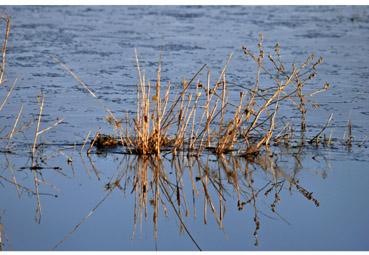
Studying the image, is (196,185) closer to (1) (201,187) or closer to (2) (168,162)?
(1) (201,187)

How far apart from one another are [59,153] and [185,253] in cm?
191

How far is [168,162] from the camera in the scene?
5559 millimetres

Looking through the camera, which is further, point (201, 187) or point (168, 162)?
point (168, 162)

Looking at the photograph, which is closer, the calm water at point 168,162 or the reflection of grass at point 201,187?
the calm water at point 168,162

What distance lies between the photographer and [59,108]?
702cm

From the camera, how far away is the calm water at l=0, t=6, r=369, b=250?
4.38m

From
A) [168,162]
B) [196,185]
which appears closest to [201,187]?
[196,185]

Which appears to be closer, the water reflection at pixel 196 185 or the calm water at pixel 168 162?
the calm water at pixel 168 162

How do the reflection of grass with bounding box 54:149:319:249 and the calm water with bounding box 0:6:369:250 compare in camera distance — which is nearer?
the calm water with bounding box 0:6:369:250

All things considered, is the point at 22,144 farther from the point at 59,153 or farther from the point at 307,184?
the point at 307,184

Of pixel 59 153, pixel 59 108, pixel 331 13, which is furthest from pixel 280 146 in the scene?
pixel 331 13

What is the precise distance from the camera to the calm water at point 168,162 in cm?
438

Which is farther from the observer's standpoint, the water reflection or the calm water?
the water reflection

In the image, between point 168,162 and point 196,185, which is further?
point 168,162
